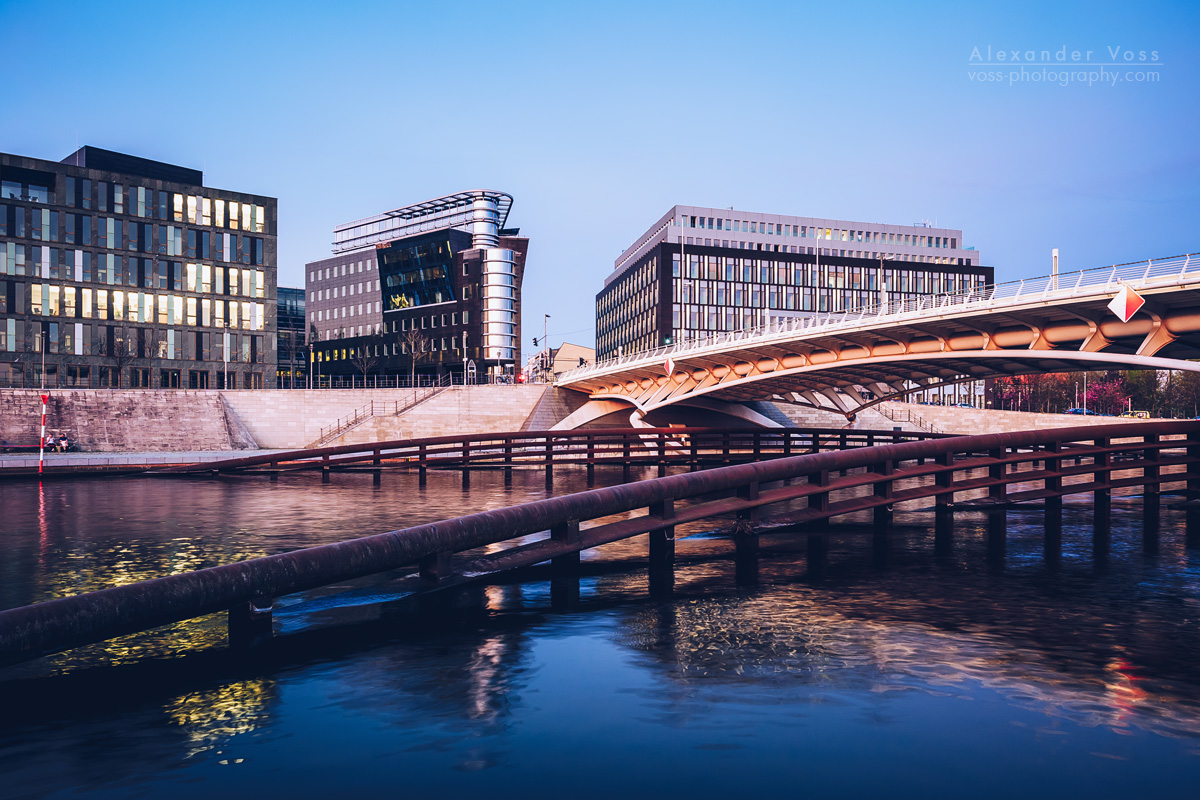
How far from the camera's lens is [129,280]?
238 ft

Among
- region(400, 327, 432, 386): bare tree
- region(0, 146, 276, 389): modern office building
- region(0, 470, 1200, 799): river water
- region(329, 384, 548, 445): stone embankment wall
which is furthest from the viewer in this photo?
region(400, 327, 432, 386): bare tree

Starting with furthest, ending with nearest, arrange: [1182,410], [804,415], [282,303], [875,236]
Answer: [282,303]
[875,236]
[1182,410]
[804,415]

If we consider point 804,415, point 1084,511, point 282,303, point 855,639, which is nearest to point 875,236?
point 804,415

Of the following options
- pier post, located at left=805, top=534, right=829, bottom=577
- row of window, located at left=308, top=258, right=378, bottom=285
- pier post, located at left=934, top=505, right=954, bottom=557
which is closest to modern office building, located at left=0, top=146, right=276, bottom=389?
row of window, located at left=308, top=258, right=378, bottom=285

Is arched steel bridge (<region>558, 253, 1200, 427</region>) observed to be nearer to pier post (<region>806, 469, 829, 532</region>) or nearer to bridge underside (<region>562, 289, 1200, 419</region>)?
bridge underside (<region>562, 289, 1200, 419</region>)

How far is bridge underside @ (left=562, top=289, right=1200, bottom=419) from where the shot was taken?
92.4 ft

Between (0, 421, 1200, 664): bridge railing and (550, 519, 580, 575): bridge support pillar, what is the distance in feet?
0.05

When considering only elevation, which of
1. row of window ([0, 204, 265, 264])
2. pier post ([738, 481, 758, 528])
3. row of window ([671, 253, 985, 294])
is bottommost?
pier post ([738, 481, 758, 528])

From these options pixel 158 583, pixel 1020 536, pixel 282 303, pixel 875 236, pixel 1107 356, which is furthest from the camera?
pixel 282 303

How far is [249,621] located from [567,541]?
324cm

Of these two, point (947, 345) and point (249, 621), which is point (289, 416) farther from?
point (249, 621)

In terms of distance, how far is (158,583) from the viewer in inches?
232

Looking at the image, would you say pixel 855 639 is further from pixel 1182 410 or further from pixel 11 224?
pixel 1182 410

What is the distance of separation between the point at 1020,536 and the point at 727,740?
10.0 meters
